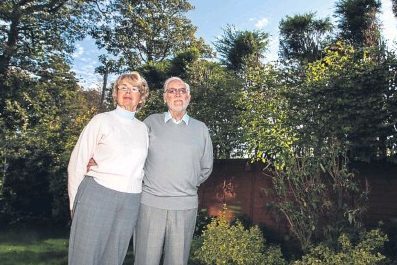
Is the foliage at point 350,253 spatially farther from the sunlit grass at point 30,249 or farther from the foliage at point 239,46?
the foliage at point 239,46

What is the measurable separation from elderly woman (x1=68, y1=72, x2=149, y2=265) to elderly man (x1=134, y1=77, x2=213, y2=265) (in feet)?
0.25

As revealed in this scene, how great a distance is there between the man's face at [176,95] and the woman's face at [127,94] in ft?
0.90

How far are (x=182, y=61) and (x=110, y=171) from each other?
37.9 feet

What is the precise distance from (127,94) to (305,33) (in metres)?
11.9

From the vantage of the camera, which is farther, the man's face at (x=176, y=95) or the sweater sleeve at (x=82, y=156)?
the man's face at (x=176, y=95)

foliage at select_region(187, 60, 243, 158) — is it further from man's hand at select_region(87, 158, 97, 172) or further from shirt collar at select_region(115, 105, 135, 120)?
man's hand at select_region(87, 158, 97, 172)

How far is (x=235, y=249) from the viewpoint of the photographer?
17.5 feet

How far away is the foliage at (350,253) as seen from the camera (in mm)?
4367

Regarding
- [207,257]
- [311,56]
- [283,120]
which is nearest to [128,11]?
[311,56]

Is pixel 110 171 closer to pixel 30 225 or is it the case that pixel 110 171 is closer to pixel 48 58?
pixel 30 225

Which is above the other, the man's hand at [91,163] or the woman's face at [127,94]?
the woman's face at [127,94]

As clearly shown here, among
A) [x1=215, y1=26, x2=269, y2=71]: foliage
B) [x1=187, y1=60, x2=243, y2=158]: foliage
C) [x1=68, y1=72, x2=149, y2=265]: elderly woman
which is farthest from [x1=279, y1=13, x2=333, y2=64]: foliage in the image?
[x1=68, y1=72, x2=149, y2=265]: elderly woman

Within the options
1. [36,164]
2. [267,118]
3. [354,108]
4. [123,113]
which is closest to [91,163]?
[123,113]

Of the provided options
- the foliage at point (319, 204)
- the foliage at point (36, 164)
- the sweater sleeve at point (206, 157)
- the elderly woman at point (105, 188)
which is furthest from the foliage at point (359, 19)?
the elderly woman at point (105, 188)
